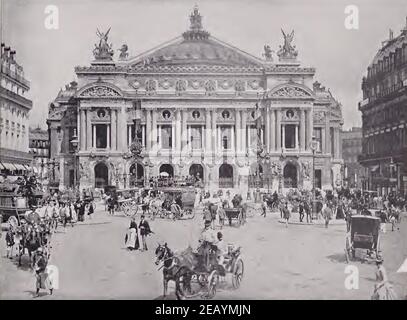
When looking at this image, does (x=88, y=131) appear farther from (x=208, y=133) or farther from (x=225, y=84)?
(x=225, y=84)

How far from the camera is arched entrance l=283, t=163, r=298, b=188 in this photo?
15023 millimetres

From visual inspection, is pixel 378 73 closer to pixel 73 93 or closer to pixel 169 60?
pixel 169 60

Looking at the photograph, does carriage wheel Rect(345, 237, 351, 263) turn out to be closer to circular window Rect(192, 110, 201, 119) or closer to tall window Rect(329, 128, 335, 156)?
tall window Rect(329, 128, 335, 156)

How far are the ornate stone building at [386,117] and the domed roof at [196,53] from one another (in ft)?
9.59

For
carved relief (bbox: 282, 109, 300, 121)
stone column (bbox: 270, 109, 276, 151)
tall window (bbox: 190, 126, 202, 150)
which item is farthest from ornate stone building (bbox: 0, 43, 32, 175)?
carved relief (bbox: 282, 109, 300, 121)

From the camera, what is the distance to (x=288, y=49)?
45.8 feet

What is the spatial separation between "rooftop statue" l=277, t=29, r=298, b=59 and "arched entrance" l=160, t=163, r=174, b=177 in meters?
3.99

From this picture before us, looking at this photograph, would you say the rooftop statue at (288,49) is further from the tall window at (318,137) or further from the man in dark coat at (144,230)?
the man in dark coat at (144,230)

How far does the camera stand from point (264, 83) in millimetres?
15969

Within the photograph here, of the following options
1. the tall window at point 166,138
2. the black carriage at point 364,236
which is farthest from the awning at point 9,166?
the black carriage at point 364,236

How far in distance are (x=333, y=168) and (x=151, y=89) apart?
217 inches

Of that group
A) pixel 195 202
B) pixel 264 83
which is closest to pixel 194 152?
pixel 195 202

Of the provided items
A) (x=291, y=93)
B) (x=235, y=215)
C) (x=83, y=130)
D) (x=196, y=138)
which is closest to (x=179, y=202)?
(x=235, y=215)

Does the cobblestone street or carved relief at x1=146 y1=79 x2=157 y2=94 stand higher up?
carved relief at x1=146 y1=79 x2=157 y2=94
